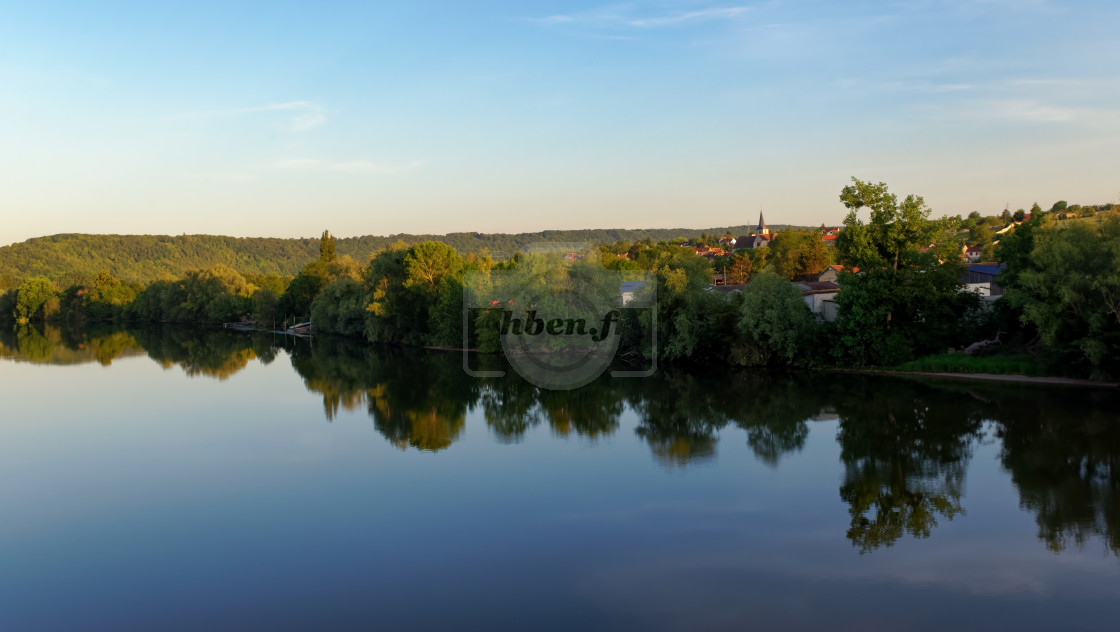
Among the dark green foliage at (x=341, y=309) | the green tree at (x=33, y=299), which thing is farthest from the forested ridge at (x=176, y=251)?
the dark green foliage at (x=341, y=309)

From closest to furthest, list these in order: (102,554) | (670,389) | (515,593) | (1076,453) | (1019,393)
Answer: (515,593) → (102,554) → (1076,453) → (1019,393) → (670,389)

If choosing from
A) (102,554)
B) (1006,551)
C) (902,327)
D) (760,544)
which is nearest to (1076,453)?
(1006,551)

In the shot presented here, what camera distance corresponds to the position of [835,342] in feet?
98.0

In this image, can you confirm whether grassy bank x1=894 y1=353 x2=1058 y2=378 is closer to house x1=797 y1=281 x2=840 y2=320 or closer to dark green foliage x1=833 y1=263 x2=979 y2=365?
dark green foliage x1=833 y1=263 x2=979 y2=365

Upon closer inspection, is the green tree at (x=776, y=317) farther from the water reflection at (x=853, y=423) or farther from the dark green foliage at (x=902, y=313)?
the dark green foliage at (x=902, y=313)

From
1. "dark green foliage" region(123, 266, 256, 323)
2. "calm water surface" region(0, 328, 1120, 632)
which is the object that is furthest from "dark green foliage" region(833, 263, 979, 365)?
"dark green foliage" region(123, 266, 256, 323)

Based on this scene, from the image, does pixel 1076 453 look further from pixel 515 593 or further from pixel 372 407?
pixel 372 407

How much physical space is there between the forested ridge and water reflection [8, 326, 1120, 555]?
8259 cm

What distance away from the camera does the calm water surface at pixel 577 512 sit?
10.1m

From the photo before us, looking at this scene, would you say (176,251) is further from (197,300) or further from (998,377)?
(998,377)

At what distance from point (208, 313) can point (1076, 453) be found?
7373cm

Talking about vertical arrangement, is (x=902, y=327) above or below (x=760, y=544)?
above

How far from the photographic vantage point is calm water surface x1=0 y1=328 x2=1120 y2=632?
33.3ft

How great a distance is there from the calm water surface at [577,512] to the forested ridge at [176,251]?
8905 cm
